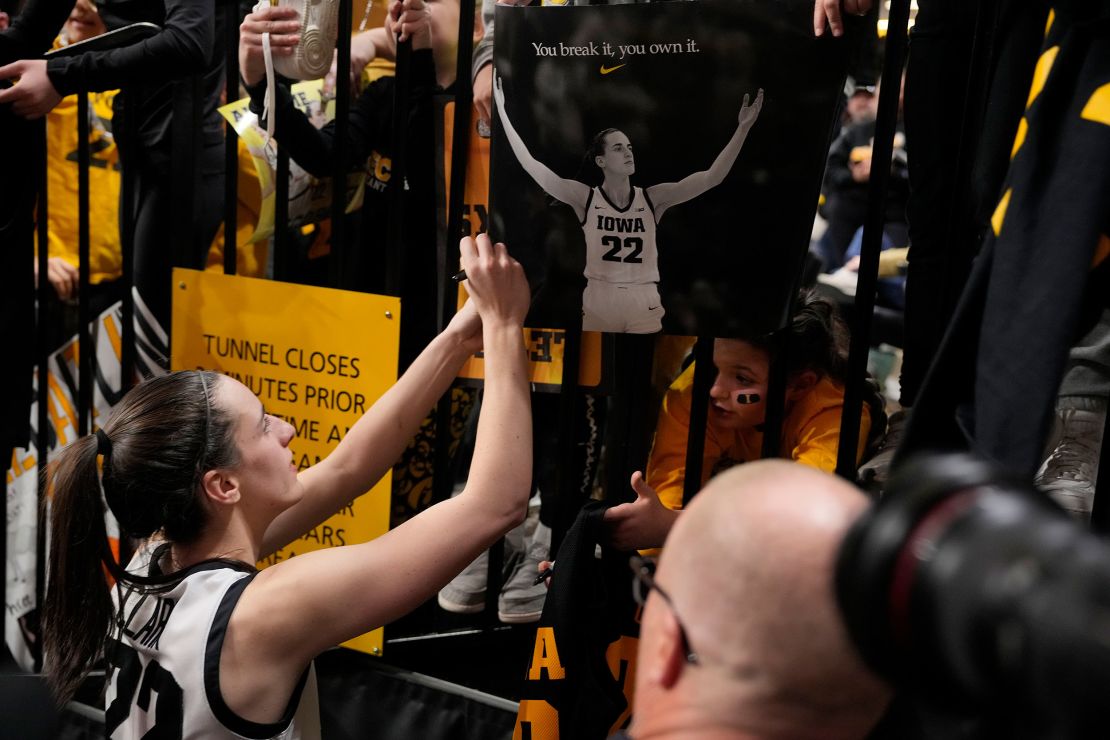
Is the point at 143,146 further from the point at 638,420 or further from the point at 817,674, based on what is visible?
the point at 817,674

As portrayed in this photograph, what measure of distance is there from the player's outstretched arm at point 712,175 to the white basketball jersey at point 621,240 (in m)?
0.02

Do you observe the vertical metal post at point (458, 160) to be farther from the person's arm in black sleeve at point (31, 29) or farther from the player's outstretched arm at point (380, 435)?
the person's arm in black sleeve at point (31, 29)

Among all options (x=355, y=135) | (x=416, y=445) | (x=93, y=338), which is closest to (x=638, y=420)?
(x=416, y=445)

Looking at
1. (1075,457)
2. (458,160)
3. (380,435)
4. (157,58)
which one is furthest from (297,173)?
(1075,457)

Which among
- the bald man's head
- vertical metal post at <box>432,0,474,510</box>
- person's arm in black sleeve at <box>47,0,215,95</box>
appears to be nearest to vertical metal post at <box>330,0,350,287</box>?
vertical metal post at <box>432,0,474,510</box>

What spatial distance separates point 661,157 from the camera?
2090mm

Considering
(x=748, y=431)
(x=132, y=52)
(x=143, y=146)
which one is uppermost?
(x=132, y=52)

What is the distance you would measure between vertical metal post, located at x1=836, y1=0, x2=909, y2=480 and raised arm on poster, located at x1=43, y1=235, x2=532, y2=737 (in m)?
0.61

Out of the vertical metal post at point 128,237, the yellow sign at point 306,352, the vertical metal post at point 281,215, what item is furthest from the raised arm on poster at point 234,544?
the vertical metal post at point 128,237

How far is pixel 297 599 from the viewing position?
1.80m

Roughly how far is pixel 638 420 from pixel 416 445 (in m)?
0.72

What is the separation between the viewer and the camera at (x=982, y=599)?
661mm

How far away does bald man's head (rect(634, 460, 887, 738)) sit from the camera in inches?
40.9

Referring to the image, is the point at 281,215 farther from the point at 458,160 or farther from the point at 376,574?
the point at 376,574
